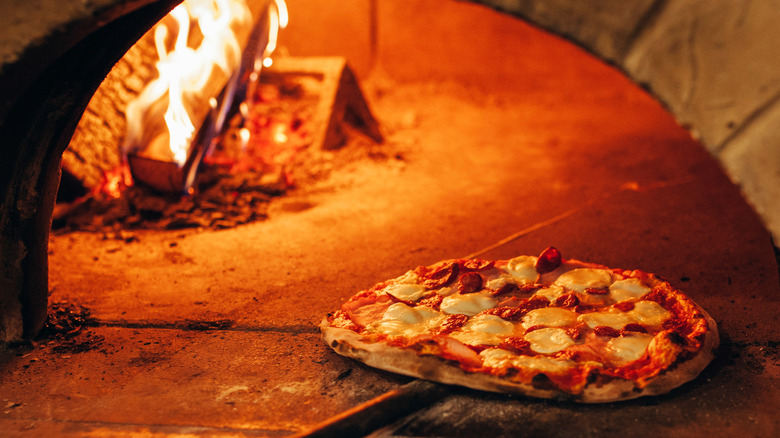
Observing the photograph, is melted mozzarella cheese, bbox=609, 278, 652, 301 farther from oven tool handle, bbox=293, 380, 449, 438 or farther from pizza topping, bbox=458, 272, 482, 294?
oven tool handle, bbox=293, 380, 449, 438

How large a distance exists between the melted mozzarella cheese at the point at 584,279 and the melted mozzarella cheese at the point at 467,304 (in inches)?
16.3

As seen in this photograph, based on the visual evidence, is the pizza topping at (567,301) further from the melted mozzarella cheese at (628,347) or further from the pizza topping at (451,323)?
the pizza topping at (451,323)

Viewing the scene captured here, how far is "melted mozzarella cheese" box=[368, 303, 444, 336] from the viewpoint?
9.96ft

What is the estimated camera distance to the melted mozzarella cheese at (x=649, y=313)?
304 cm

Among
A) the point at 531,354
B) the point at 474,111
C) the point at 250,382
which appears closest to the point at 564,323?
the point at 531,354

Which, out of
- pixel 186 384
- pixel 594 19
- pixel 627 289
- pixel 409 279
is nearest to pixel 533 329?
pixel 627 289

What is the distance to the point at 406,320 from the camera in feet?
10.2

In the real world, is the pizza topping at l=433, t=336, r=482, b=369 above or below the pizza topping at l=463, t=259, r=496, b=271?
below

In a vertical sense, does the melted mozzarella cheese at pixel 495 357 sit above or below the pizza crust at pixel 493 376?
above

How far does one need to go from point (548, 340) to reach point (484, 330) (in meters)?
0.28

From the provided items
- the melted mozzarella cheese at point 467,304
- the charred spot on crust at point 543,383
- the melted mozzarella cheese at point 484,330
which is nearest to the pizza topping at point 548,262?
the melted mozzarella cheese at point 467,304

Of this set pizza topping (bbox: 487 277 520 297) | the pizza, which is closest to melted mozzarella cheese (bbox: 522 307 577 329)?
the pizza

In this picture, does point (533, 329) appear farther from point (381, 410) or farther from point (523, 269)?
point (381, 410)

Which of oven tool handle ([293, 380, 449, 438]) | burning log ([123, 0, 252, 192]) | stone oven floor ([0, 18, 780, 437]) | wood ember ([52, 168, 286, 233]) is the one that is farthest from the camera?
burning log ([123, 0, 252, 192])
